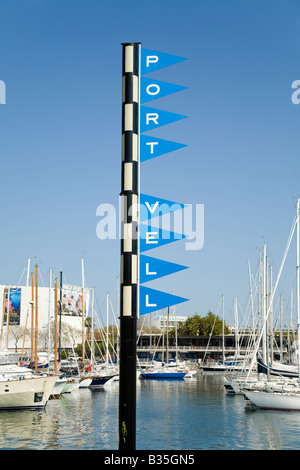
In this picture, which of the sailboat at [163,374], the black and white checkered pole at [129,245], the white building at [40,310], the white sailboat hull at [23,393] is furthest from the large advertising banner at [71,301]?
the black and white checkered pole at [129,245]

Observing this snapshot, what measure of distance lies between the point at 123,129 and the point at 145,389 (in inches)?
2013

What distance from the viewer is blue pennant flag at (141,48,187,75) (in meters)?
6.70

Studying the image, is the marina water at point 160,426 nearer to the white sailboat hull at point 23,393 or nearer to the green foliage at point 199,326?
the white sailboat hull at point 23,393

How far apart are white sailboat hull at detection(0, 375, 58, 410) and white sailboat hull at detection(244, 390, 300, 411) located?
Answer: 14168 mm

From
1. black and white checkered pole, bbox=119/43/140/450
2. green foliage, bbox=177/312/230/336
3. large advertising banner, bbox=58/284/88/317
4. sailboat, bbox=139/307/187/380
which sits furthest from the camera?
green foliage, bbox=177/312/230/336

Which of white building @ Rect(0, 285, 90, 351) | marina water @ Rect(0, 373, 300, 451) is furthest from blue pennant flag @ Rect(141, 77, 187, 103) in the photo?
white building @ Rect(0, 285, 90, 351)

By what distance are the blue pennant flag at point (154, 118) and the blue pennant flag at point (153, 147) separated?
0.15 metres

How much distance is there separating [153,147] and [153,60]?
121cm

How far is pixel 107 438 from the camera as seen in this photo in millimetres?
25125

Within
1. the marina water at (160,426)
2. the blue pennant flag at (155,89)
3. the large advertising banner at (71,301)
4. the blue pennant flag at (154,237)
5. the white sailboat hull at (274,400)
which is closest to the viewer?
the blue pennant flag at (154,237)

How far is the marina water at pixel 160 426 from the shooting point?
77.6ft

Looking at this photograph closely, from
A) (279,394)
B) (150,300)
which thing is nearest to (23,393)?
(279,394)

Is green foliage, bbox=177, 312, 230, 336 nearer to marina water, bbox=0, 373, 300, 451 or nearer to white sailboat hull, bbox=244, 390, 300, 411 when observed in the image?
marina water, bbox=0, 373, 300, 451
